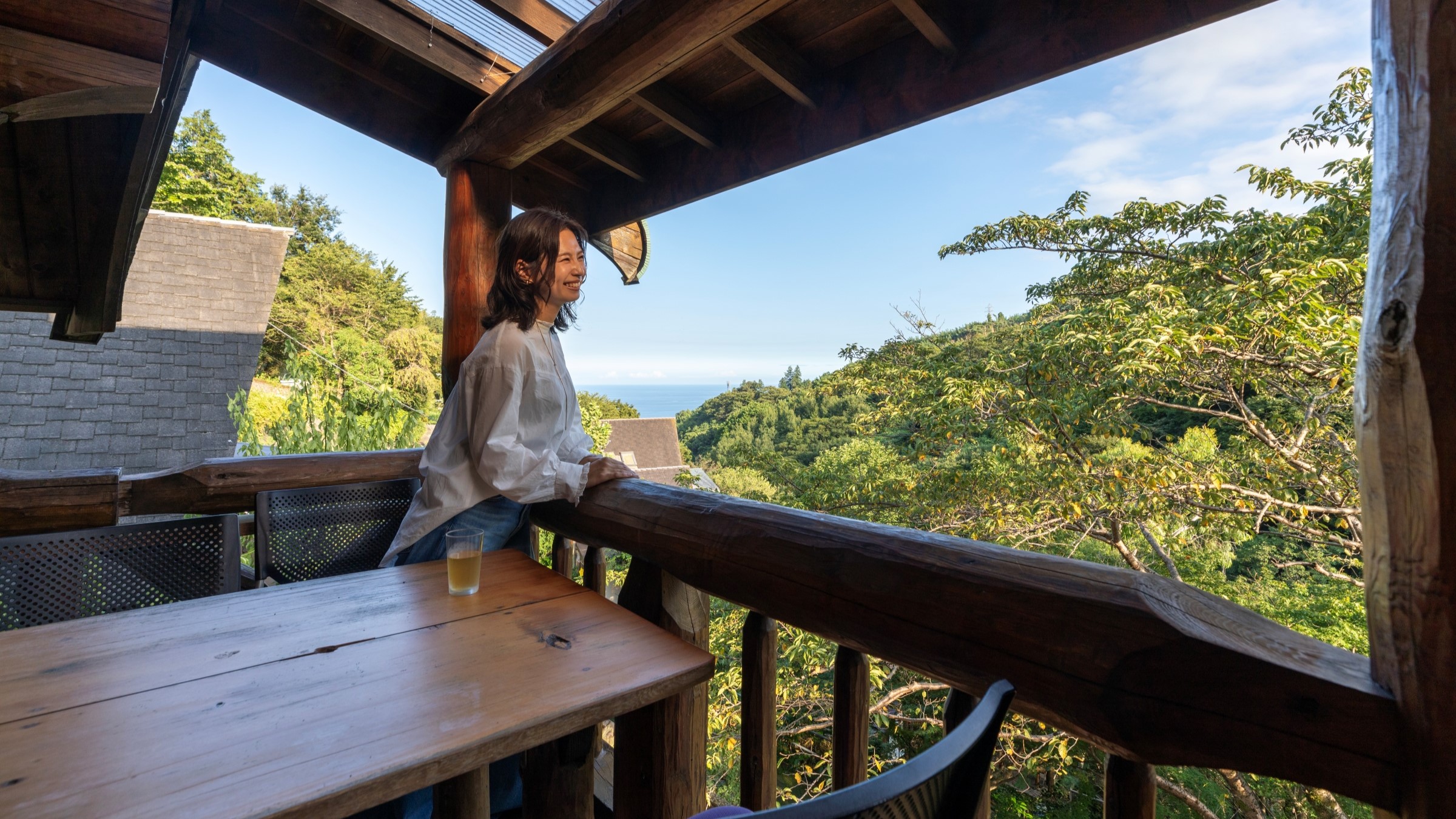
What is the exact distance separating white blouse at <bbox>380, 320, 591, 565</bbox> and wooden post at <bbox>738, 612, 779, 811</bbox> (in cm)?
61

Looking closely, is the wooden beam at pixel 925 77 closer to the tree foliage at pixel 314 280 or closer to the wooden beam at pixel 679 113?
the wooden beam at pixel 679 113

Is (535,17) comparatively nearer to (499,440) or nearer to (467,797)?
(499,440)

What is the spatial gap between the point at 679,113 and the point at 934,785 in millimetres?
2295

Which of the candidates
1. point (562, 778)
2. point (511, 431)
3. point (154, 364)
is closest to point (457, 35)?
point (511, 431)

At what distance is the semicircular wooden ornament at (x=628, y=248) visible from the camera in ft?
10.4

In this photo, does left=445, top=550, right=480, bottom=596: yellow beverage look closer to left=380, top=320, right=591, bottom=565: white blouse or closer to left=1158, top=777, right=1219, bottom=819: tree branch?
left=380, top=320, right=591, bottom=565: white blouse

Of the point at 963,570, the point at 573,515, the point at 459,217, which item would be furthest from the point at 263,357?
the point at 963,570

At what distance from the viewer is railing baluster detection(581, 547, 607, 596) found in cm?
146

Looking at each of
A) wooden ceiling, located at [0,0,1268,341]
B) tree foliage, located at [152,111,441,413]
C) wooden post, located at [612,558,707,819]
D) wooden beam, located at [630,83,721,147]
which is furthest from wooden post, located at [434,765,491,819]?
tree foliage, located at [152,111,441,413]

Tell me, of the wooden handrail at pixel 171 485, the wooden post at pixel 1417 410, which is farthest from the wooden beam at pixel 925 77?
the wooden handrail at pixel 171 485

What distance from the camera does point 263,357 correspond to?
1585cm

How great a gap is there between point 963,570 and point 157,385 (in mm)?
8930

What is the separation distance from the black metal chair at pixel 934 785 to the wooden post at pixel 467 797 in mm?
694

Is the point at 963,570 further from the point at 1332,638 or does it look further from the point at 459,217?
the point at 1332,638
